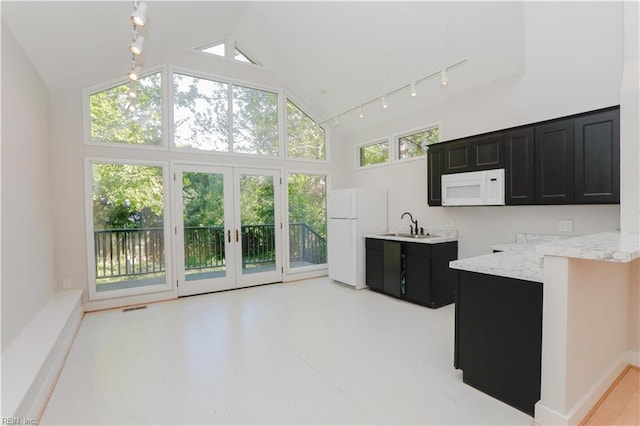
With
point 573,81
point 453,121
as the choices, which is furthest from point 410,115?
point 573,81

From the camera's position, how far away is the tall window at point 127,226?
414cm

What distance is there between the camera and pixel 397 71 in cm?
418

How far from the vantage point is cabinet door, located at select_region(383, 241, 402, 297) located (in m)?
4.32

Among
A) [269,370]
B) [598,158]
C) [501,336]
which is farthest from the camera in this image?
[598,158]

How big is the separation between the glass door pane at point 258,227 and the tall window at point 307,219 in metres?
0.30

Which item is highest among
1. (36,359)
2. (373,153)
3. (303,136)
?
(303,136)

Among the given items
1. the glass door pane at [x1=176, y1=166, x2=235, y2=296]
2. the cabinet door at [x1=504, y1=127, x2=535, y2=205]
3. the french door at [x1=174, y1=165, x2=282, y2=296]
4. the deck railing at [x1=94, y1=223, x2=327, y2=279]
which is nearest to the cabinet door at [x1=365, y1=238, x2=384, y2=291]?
the deck railing at [x1=94, y1=223, x2=327, y2=279]

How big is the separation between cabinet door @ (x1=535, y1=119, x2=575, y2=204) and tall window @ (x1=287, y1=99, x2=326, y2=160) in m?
3.66

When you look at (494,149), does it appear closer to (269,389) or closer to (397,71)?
(397,71)

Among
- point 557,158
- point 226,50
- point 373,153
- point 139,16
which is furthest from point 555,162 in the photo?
point 226,50

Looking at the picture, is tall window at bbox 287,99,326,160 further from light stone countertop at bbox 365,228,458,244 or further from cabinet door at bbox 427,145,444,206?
cabinet door at bbox 427,145,444,206

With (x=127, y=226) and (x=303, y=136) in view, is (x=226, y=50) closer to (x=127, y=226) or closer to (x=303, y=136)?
(x=303, y=136)

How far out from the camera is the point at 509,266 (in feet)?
6.65

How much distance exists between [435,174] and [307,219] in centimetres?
255
